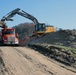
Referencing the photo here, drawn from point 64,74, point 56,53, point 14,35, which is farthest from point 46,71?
point 14,35

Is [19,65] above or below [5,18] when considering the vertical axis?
below

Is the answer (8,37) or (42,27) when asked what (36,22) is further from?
(8,37)

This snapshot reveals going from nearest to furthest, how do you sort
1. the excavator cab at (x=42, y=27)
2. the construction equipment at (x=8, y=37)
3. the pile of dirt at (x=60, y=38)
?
the construction equipment at (x=8, y=37) < the pile of dirt at (x=60, y=38) < the excavator cab at (x=42, y=27)

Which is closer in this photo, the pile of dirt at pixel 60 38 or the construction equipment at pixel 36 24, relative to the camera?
the pile of dirt at pixel 60 38

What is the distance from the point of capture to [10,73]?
14.5 m

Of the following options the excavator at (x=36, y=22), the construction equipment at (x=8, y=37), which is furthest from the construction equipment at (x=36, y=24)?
the construction equipment at (x=8, y=37)

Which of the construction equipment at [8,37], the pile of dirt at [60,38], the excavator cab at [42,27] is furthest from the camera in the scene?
the excavator cab at [42,27]

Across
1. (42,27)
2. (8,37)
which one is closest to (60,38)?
(42,27)

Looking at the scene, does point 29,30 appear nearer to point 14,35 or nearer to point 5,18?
point 5,18

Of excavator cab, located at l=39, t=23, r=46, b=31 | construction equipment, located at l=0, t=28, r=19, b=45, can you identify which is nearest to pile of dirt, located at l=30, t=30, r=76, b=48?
excavator cab, located at l=39, t=23, r=46, b=31

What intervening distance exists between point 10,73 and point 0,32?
25838 mm

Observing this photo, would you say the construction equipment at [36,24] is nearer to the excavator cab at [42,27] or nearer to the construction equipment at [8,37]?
the excavator cab at [42,27]

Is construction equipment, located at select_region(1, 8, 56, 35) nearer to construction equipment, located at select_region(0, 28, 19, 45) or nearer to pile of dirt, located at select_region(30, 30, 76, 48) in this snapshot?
pile of dirt, located at select_region(30, 30, 76, 48)

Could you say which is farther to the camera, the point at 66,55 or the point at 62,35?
the point at 62,35
